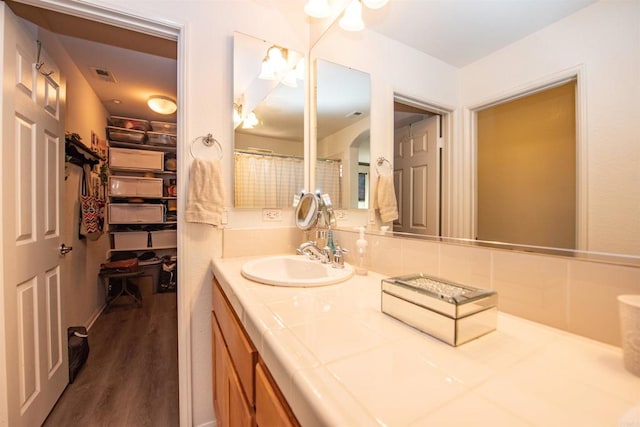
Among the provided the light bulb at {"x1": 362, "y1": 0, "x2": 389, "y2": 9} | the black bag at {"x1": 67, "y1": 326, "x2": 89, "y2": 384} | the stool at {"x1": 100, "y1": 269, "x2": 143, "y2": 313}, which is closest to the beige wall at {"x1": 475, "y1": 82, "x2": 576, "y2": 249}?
the light bulb at {"x1": 362, "y1": 0, "x2": 389, "y2": 9}

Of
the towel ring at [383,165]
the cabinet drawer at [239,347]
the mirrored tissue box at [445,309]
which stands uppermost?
the towel ring at [383,165]

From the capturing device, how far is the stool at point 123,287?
300cm

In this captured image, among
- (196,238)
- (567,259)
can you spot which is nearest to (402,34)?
(567,259)

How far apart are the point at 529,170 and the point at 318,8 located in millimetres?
1275

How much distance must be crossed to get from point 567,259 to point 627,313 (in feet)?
0.50

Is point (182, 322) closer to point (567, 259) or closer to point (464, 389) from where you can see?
point (464, 389)

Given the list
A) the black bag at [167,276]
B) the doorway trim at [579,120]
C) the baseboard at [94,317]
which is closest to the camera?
the doorway trim at [579,120]

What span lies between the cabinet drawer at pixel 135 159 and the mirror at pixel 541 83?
3423mm

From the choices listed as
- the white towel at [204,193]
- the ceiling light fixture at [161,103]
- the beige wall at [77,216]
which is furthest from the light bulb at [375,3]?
the ceiling light fixture at [161,103]

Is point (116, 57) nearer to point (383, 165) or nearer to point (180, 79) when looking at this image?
point (180, 79)

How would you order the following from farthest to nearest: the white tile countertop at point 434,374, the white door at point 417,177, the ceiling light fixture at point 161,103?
the ceiling light fixture at point 161,103
the white door at point 417,177
the white tile countertop at point 434,374

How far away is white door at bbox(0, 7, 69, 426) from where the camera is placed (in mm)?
1145

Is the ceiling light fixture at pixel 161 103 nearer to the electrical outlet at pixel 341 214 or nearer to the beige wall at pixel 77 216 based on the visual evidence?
the beige wall at pixel 77 216

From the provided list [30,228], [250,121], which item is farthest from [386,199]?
[30,228]
